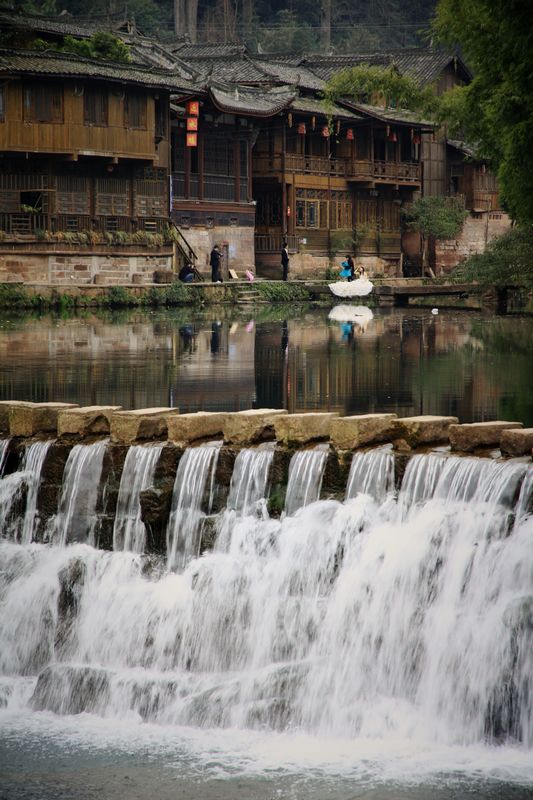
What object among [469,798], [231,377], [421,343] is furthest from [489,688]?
[421,343]

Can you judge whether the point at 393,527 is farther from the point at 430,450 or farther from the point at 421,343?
the point at 421,343

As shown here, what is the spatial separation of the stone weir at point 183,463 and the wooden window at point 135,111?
3743 centimetres

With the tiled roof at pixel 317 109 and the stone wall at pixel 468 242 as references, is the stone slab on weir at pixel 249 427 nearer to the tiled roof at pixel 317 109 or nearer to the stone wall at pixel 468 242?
the tiled roof at pixel 317 109

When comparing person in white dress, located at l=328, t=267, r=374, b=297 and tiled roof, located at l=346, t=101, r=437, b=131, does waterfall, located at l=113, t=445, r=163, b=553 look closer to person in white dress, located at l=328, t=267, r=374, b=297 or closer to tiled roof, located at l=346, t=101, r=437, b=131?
person in white dress, located at l=328, t=267, r=374, b=297

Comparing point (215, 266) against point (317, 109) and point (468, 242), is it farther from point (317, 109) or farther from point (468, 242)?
point (468, 242)

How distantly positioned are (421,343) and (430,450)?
18.7 meters

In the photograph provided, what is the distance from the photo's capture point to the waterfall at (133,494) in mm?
14336

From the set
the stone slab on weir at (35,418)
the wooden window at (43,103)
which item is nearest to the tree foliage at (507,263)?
the wooden window at (43,103)

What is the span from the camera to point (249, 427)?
1416cm

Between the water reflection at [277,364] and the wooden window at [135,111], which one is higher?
the wooden window at [135,111]

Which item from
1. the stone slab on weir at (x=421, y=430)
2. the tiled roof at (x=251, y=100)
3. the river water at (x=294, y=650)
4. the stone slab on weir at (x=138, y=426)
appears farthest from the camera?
the tiled roof at (x=251, y=100)

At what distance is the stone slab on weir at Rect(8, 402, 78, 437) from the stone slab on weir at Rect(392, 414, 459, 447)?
433 cm

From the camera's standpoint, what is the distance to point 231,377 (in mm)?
24203

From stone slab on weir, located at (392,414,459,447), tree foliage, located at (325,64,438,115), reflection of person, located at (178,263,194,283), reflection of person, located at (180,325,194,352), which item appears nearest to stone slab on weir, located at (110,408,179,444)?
stone slab on weir, located at (392,414,459,447)
